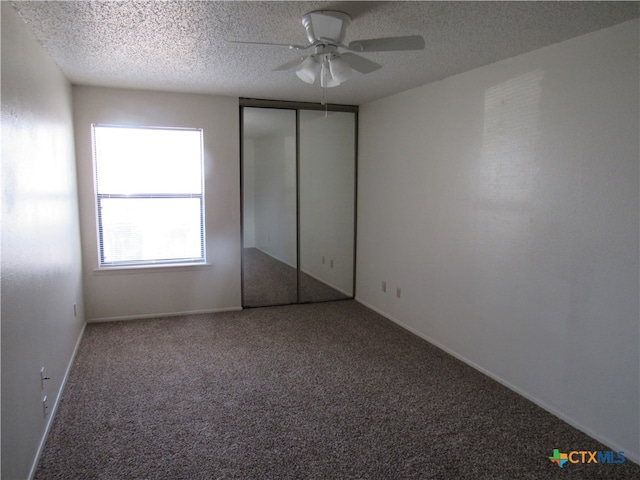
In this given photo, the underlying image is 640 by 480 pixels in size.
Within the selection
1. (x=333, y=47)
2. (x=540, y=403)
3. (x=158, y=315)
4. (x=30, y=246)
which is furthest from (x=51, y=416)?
(x=540, y=403)

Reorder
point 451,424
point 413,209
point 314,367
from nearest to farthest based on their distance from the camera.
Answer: point 451,424
point 314,367
point 413,209

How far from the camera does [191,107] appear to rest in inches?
175

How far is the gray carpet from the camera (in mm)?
2201

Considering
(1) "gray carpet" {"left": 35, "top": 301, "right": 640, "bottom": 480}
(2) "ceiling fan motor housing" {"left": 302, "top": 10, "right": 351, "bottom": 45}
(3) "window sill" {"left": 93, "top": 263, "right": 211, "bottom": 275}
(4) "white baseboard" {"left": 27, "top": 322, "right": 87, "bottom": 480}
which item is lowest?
(1) "gray carpet" {"left": 35, "top": 301, "right": 640, "bottom": 480}

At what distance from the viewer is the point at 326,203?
5121 mm

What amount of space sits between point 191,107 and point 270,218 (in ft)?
4.81

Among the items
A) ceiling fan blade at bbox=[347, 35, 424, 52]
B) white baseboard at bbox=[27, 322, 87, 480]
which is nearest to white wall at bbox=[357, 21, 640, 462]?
ceiling fan blade at bbox=[347, 35, 424, 52]

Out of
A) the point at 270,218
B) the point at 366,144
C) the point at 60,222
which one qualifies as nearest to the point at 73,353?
the point at 60,222

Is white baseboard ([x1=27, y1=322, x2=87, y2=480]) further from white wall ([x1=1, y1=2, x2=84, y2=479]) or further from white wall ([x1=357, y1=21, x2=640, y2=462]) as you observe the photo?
white wall ([x1=357, y1=21, x2=640, y2=462])

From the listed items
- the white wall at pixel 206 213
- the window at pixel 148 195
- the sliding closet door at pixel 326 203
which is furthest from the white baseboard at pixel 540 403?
the window at pixel 148 195

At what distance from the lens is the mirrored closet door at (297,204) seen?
4.82 metres

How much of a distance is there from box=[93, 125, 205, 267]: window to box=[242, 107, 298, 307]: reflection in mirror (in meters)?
0.54

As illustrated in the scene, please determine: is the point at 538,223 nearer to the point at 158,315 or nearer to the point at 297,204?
the point at 297,204

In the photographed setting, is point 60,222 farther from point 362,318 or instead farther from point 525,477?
point 525,477
